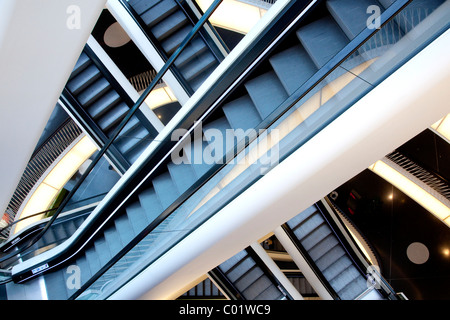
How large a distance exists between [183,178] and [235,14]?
5.42 m

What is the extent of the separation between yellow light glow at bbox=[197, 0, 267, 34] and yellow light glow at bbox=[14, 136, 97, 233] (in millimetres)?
5024

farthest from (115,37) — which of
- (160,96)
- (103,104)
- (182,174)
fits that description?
(182,174)

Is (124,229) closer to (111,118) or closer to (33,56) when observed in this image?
(111,118)

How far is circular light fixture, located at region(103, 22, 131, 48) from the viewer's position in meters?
10.6

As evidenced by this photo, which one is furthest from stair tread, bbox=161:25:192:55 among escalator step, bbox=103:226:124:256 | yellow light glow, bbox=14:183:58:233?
yellow light glow, bbox=14:183:58:233

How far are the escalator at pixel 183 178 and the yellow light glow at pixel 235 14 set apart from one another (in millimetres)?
4595

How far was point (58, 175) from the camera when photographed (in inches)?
438

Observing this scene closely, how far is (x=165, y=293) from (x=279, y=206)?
2.27 metres

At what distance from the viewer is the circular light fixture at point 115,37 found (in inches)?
416

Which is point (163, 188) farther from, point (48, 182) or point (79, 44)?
point (48, 182)

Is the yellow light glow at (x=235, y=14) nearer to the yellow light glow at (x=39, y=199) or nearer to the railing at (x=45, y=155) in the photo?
the railing at (x=45, y=155)

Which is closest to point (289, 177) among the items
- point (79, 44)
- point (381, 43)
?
point (381, 43)

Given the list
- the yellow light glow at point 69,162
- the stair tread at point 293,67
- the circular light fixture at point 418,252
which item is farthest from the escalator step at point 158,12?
the circular light fixture at point 418,252
